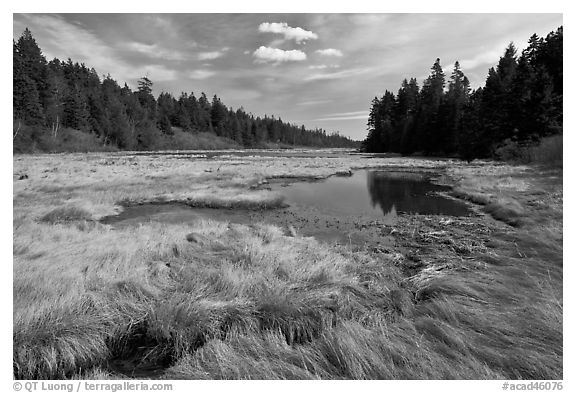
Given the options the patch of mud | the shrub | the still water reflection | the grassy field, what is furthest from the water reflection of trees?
the shrub

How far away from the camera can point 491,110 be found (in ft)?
149

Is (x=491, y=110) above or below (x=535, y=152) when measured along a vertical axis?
above

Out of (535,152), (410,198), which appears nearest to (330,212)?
(410,198)

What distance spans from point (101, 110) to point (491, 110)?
102 meters

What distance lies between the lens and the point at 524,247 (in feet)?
25.9

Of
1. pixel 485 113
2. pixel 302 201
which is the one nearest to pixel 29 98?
Answer: pixel 302 201

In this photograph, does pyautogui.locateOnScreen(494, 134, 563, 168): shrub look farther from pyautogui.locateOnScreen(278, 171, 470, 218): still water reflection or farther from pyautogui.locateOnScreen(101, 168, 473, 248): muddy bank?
pyautogui.locateOnScreen(101, 168, 473, 248): muddy bank

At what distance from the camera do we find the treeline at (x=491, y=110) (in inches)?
1373

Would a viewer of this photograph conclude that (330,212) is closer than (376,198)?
Yes

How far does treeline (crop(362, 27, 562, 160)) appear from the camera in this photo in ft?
114

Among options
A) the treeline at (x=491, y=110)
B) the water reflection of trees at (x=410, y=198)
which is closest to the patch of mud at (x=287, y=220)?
the water reflection of trees at (x=410, y=198)
